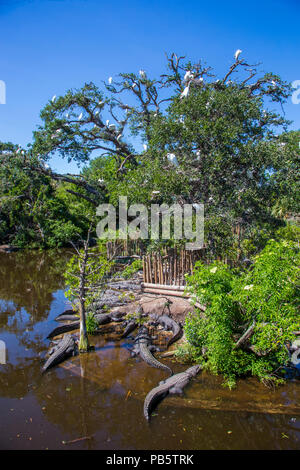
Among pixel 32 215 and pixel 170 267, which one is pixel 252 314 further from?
pixel 32 215

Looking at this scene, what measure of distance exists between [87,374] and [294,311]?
3.49 m

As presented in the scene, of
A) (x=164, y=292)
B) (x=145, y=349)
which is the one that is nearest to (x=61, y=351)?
(x=145, y=349)

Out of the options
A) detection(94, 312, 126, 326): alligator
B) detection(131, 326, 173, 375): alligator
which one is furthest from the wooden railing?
detection(131, 326, 173, 375): alligator

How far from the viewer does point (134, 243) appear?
13.3 m

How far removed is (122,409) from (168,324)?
2608 millimetres

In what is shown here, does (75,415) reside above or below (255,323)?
below

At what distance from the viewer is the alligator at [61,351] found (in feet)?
17.5

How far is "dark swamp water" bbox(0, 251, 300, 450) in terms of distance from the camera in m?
3.71

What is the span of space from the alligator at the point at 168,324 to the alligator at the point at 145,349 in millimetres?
391

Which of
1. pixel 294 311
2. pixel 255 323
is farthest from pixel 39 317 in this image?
pixel 294 311

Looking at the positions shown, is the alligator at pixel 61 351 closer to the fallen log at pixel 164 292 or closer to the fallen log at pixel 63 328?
the fallen log at pixel 63 328
